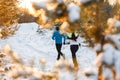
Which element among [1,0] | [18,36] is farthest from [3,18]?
[18,36]

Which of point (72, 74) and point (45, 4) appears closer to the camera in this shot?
point (45, 4)

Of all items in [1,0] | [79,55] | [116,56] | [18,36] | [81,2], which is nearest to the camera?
[116,56]

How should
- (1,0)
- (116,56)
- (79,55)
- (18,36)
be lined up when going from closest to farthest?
1. (116,56)
2. (1,0)
3. (79,55)
4. (18,36)

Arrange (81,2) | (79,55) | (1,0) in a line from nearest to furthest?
(81,2) < (1,0) < (79,55)

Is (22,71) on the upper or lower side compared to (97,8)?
lower

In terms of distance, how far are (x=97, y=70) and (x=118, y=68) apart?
0.32m

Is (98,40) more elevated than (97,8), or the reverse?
(97,8)

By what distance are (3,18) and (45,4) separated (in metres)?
17.0

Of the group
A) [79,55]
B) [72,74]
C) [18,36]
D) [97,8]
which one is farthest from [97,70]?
[18,36]

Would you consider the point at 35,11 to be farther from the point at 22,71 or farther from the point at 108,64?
the point at 108,64

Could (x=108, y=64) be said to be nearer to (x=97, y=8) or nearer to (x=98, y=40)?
(x=98, y=40)

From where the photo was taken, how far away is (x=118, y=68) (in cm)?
331

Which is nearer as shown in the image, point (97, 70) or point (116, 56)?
point (116, 56)

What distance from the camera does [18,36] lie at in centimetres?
3559
